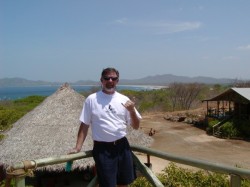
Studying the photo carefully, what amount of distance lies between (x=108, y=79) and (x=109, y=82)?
0.09ft

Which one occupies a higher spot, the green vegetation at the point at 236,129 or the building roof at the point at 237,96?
the building roof at the point at 237,96

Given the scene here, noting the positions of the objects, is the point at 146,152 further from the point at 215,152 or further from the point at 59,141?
the point at 215,152

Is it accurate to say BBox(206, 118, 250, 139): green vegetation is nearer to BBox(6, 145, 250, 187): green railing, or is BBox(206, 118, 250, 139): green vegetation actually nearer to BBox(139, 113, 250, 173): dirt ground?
BBox(139, 113, 250, 173): dirt ground

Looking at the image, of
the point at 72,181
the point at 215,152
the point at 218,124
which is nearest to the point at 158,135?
the point at 218,124

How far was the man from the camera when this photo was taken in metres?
3.21

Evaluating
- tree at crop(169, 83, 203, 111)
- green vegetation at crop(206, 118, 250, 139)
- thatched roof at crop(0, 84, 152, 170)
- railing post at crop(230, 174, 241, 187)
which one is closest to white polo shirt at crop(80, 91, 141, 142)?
railing post at crop(230, 174, 241, 187)

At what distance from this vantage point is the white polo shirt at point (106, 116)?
3.25 m

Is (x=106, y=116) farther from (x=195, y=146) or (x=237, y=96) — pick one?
(x=237, y=96)

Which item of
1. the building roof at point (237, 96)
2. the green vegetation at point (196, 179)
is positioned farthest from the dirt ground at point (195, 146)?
the green vegetation at point (196, 179)

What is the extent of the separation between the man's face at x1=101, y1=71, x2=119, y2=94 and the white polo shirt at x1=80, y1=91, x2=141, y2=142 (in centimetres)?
4

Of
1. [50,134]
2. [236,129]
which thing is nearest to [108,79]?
[50,134]

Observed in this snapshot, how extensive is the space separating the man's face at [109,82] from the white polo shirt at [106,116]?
0.04 metres

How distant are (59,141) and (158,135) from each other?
14.1 metres

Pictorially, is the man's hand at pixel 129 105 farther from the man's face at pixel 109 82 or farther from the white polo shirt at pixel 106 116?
the man's face at pixel 109 82
